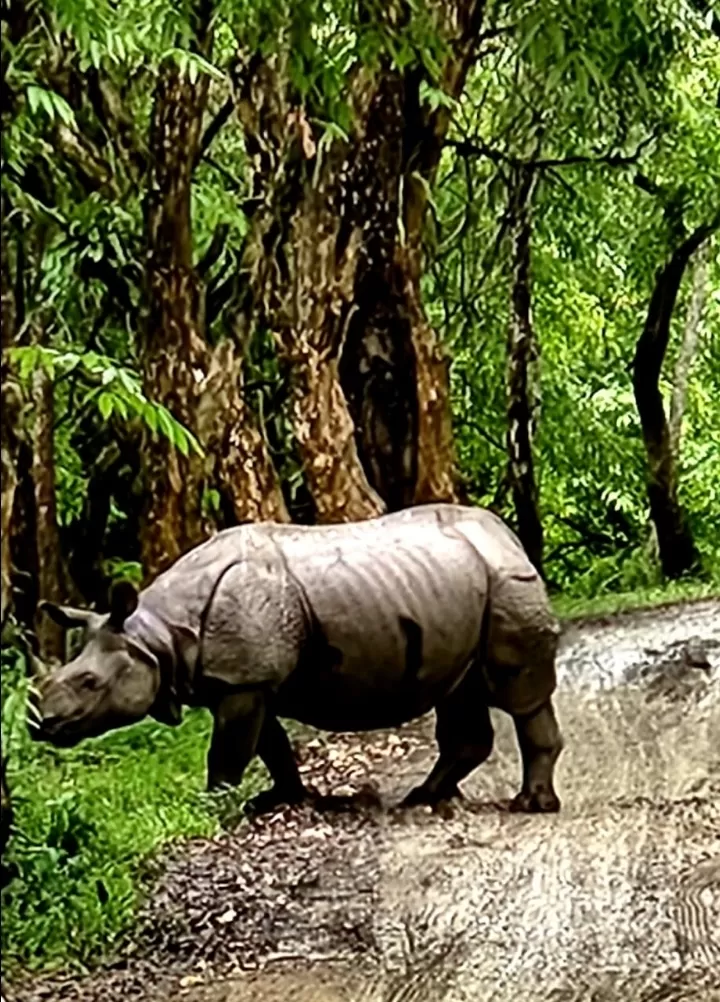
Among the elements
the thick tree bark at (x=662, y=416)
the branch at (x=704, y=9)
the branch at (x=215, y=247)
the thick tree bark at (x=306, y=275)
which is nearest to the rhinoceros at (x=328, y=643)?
the thick tree bark at (x=306, y=275)

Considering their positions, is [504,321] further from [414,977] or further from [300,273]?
[414,977]

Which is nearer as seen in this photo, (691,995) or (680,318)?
(691,995)

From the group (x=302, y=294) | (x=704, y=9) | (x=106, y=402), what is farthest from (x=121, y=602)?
(x=704, y=9)

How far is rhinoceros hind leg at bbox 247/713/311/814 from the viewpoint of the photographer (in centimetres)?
688

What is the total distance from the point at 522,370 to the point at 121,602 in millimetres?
9627

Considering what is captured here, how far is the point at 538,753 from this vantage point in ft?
22.2

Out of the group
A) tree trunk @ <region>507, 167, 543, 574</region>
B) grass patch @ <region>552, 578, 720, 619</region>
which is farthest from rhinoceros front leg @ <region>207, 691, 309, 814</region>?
tree trunk @ <region>507, 167, 543, 574</region>

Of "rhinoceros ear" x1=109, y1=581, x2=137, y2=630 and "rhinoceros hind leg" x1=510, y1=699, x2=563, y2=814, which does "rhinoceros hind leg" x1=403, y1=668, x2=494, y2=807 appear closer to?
"rhinoceros hind leg" x1=510, y1=699, x2=563, y2=814

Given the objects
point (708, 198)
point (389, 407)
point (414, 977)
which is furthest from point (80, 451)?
point (414, 977)

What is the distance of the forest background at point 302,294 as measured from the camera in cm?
568

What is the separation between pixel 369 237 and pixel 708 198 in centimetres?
483

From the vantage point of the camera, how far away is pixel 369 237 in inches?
459

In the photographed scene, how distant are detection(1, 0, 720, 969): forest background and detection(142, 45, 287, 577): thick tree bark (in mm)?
17

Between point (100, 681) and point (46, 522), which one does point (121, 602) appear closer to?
point (100, 681)
